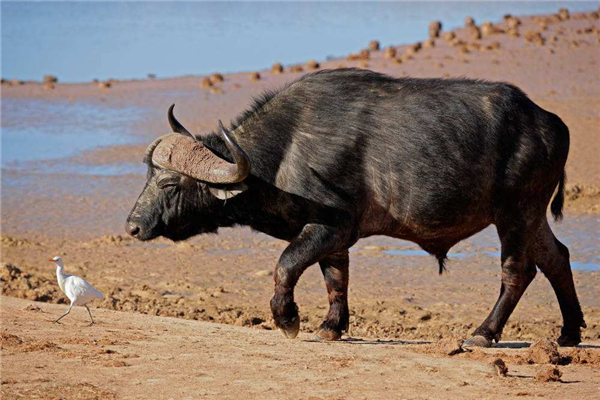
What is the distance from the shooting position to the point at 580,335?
30.2ft

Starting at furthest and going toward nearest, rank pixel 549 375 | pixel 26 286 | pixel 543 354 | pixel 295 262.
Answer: pixel 26 286 → pixel 295 262 → pixel 543 354 → pixel 549 375

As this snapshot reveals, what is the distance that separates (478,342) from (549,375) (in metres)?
1.34

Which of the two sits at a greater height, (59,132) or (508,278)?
(508,278)

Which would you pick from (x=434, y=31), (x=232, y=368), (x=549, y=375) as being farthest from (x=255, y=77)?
(x=549, y=375)

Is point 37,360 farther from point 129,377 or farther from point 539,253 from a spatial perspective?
point 539,253

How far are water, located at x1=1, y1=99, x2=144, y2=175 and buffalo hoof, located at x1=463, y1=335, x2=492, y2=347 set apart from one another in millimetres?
8947

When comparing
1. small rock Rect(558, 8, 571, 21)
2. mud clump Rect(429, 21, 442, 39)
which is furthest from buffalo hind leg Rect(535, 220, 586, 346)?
small rock Rect(558, 8, 571, 21)

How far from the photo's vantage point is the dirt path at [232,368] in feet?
22.1

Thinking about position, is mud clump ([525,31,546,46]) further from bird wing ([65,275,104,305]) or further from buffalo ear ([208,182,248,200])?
bird wing ([65,275,104,305])

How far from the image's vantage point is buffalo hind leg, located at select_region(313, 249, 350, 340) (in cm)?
879

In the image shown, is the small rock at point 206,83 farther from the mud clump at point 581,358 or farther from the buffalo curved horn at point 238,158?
the mud clump at point 581,358

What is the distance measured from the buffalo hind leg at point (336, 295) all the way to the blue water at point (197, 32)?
63.4 feet

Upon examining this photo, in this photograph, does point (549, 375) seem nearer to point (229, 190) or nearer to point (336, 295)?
point (336, 295)

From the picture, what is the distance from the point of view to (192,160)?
8227mm
